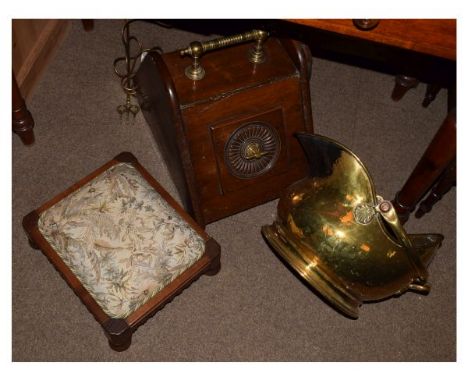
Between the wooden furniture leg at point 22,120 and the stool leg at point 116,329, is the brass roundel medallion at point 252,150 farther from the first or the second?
the wooden furniture leg at point 22,120

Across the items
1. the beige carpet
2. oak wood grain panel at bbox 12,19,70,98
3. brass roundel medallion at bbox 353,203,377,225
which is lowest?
the beige carpet

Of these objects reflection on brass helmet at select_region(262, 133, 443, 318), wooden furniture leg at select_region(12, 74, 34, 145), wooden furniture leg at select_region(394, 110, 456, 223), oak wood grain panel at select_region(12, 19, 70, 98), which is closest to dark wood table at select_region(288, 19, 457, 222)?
wooden furniture leg at select_region(394, 110, 456, 223)

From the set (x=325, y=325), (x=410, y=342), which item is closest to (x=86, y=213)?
(x=325, y=325)

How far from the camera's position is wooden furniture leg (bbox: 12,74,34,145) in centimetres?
179

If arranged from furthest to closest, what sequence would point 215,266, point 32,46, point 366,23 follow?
point 32,46, point 215,266, point 366,23

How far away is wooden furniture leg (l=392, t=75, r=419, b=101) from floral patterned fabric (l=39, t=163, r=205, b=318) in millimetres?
1140

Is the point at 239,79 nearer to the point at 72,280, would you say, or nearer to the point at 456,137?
the point at 456,137

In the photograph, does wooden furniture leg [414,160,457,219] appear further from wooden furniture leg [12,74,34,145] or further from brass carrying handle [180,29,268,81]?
wooden furniture leg [12,74,34,145]

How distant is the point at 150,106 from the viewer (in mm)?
1808

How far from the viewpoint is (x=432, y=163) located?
135 centimetres

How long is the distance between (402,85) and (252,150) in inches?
32.6

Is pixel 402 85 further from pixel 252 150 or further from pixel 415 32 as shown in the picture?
pixel 415 32

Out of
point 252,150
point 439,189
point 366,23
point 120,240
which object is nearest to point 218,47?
point 252,150

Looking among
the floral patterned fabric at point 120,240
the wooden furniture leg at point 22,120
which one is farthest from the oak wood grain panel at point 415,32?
the wooden furniture leg at point 22,120
